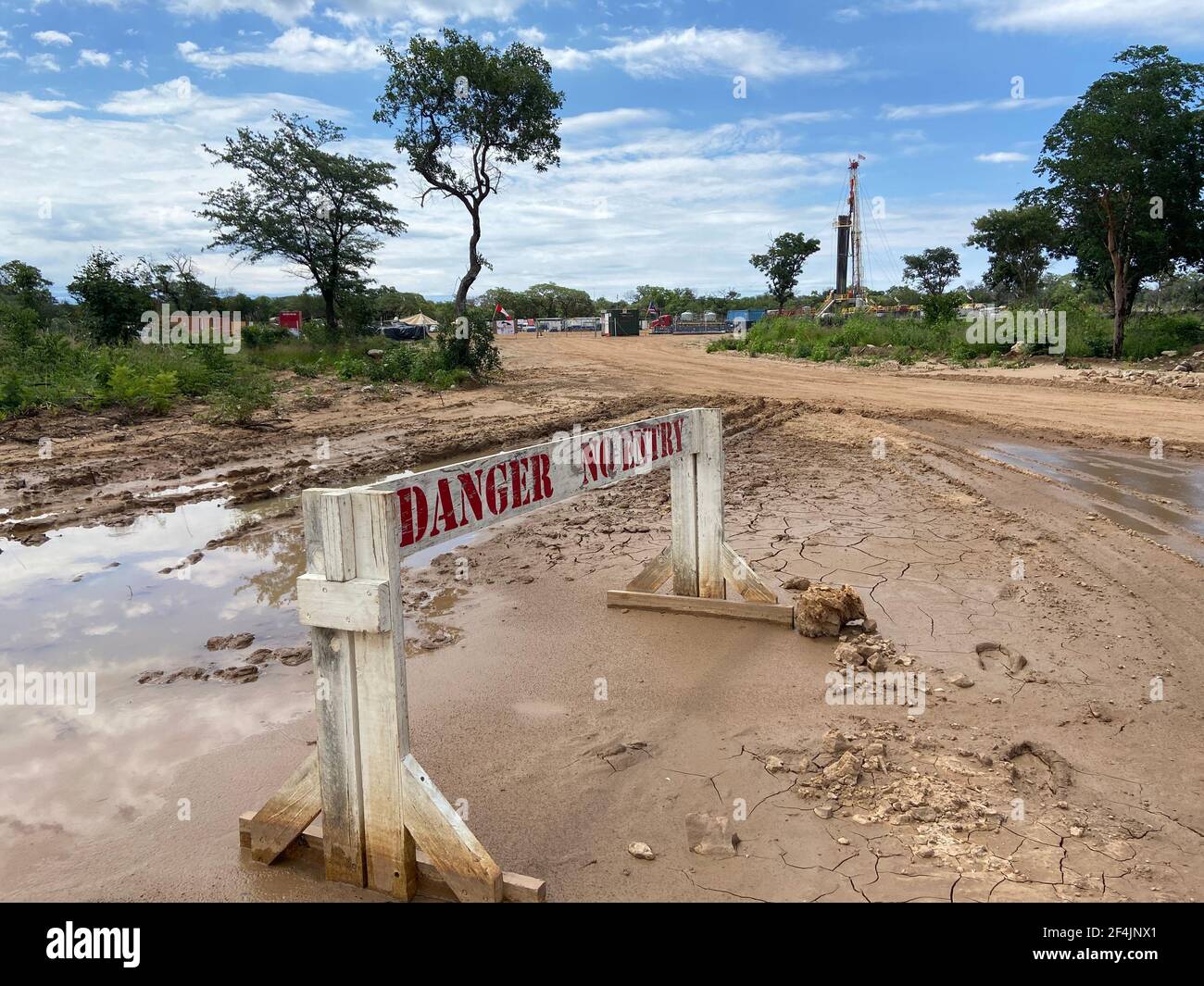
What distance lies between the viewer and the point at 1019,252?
39500mm

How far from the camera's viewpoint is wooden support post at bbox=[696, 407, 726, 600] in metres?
5.23

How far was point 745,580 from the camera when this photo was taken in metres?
5.21

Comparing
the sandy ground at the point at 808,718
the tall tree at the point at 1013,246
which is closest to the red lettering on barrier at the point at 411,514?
the sandy ground at the point at 808,718

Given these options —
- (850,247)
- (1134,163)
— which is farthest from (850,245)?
(1134,163)

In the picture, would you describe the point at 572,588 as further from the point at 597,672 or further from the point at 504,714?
the point at 504,714

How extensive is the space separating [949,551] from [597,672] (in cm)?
334

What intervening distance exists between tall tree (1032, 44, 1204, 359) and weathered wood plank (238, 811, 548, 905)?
21.9m

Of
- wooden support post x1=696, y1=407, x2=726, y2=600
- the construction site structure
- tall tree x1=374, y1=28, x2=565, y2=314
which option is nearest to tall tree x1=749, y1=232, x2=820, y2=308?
the construction site structure

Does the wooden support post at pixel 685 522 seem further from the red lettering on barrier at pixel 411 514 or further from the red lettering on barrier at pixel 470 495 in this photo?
the red lettering on barrier at pixel 411 514

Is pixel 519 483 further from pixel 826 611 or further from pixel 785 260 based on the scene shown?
pixel 785 260

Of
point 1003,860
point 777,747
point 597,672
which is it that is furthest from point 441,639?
point 1003,860

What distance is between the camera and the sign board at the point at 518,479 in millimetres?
2869

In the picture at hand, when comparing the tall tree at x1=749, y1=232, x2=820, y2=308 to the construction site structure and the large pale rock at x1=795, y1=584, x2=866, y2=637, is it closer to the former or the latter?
the construction site structure

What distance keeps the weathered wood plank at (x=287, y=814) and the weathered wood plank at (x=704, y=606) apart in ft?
9.45
